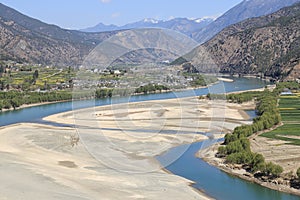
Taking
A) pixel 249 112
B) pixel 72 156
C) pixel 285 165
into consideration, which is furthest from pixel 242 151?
pixel 249 112

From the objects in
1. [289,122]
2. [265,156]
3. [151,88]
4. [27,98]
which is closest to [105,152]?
[265,156]

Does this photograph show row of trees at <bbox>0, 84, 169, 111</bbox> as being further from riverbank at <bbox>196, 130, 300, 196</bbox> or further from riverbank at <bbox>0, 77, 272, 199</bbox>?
riverbank at <bbox>196, 130, 300, 196</bbox>

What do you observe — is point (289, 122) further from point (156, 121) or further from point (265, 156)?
point (265, 156)

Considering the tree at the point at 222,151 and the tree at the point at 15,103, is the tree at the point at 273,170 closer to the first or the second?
the tree at the point at 222,151

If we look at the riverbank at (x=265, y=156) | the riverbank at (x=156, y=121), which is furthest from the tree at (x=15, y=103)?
the riverbank at (x=265, y=156)

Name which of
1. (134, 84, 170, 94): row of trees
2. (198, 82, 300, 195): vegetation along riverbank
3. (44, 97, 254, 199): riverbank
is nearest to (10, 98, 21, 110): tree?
(44, 97, 254, 199): riverbank

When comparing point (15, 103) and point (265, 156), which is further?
point (15, 103)

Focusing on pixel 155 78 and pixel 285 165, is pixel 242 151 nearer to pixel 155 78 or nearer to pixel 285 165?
pixel 285 165
